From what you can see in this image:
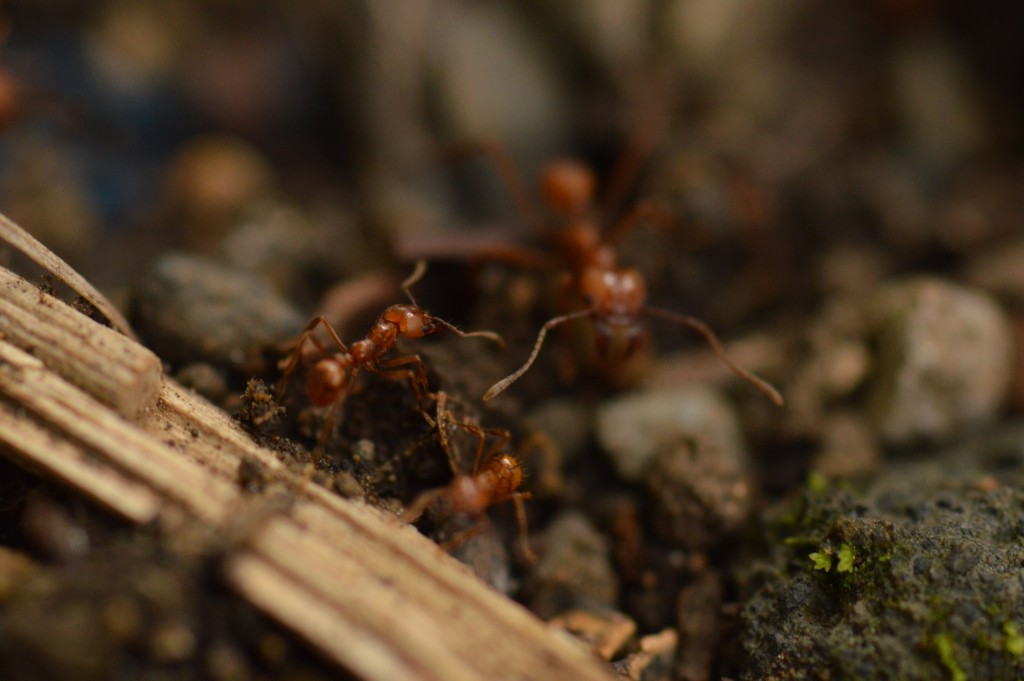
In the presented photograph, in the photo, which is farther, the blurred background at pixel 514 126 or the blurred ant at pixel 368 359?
the blurred background at pixel 514 126

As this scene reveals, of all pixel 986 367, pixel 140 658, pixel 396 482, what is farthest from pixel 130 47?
pixel 986 367

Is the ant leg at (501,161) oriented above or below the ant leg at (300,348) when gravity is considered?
above

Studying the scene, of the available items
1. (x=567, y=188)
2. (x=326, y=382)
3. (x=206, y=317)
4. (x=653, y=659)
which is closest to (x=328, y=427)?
(x=326, y=382)

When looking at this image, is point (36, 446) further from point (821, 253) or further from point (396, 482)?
point (821, 253)

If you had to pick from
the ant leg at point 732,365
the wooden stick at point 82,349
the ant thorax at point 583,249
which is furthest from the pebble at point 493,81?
the wooden stick at point 82,349

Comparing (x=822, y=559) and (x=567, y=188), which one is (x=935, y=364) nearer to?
(x=822, y=559)

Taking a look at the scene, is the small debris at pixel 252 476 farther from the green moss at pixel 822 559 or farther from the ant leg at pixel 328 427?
the green moss at pixel 822 559

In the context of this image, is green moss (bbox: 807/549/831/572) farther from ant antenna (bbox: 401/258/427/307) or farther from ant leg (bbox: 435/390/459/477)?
ant antenna (bbox: 401/258/427/307)
